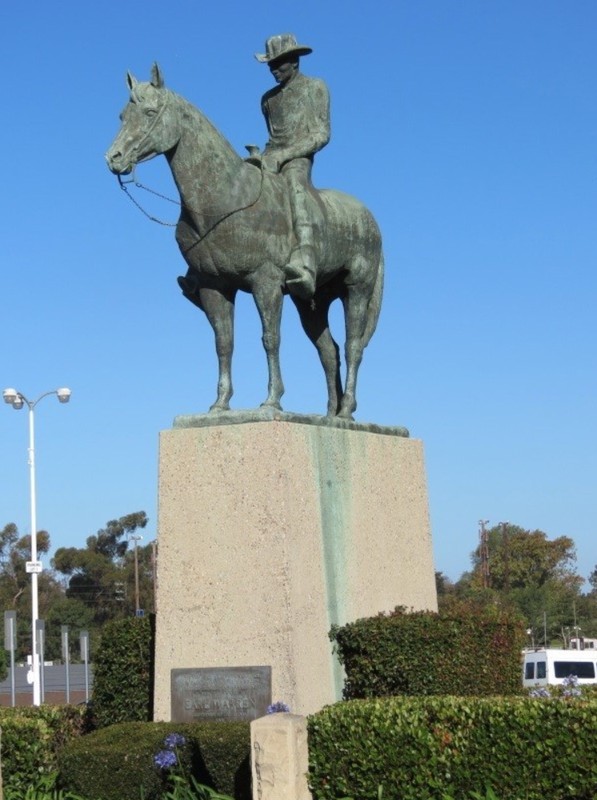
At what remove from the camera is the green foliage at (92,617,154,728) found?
1091cm

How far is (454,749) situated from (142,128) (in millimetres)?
4871

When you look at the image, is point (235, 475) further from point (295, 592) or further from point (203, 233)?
point (203, 233)

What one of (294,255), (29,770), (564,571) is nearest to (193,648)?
(29,770)

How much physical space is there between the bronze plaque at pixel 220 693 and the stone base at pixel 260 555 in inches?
2.7

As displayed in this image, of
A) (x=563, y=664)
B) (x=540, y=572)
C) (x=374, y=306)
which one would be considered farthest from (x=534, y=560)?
(x=374, y=306)

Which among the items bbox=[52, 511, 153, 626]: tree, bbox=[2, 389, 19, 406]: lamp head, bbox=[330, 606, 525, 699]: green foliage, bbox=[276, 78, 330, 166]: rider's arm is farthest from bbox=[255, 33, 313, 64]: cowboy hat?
bbox=[52, 511, 153, 626]: tree

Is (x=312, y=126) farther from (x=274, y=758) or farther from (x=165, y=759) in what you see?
(x=274, y=758)

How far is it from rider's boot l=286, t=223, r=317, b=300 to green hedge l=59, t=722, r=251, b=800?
10.9 ft

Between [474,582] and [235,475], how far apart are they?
70.6m

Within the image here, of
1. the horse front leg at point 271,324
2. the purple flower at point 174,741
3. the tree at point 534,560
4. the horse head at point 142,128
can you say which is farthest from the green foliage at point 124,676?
the tree at point 534,560

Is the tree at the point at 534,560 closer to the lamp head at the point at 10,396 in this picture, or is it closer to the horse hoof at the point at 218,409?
the lamp head at the point at 10,396

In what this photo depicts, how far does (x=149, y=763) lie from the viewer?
9.41 meters

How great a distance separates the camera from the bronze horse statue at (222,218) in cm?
1031

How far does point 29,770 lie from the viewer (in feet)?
33.1
